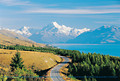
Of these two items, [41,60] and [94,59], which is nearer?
[94,59]

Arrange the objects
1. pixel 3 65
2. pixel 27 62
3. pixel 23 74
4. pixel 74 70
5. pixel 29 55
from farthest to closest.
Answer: pixel 29 55 < pixel 27 62 < pixel 3 65 < pixel 74 70 < pixel 23 74

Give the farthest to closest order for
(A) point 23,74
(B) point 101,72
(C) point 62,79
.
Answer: (B) point 101,72 → (C) point 62,79 → (A) point 23,74

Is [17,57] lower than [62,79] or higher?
higher

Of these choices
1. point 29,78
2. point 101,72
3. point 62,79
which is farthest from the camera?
point 101,72

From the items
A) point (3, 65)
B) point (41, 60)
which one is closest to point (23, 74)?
point (3, 65)

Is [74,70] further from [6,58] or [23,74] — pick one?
[6,58]

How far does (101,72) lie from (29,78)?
91.1 feet

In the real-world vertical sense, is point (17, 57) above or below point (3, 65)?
above

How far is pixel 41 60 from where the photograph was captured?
290 ft

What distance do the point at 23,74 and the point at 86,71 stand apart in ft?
79.8

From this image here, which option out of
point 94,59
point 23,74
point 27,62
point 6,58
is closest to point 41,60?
point 27,62

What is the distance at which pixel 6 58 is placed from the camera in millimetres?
86312

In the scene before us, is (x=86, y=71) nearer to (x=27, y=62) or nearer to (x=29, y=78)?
(x=29, y=78)

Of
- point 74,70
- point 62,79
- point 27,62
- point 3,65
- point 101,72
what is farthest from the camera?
point 27,62
